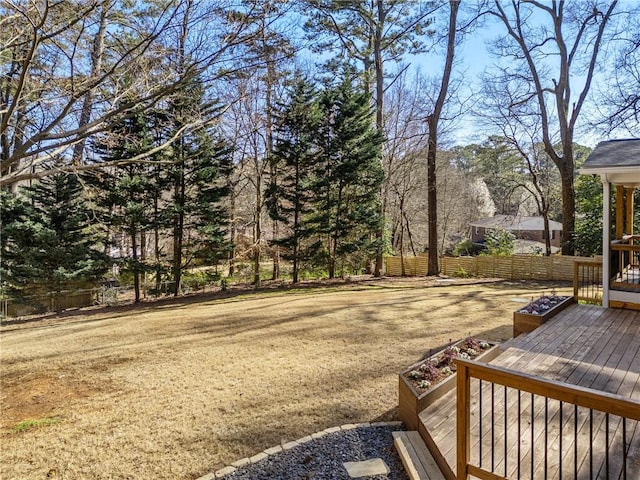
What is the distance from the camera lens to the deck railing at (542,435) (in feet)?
6.00

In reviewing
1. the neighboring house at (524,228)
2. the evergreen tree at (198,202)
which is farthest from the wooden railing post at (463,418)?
the neighboring house at (524,228)

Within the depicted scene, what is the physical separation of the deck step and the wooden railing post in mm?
363

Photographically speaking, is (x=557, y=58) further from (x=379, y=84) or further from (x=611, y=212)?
(x=611, y=212)

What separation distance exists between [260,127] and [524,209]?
2494 cm

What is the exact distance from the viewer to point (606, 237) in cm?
622

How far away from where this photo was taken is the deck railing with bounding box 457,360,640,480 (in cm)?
183

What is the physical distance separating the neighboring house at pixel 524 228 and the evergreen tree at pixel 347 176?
10.7 meters

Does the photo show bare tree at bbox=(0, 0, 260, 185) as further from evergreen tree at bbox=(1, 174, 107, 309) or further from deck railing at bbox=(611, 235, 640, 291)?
deck railing at bbox=(611, 235, 640, 291)

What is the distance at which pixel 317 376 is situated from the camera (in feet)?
16.6

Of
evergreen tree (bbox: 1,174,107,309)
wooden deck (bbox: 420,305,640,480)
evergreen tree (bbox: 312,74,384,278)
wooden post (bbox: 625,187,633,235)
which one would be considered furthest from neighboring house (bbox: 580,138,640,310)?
evergreen tree (bbox: 1,174,107,309)

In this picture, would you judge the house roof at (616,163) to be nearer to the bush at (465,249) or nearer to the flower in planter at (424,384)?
the flower in planter at (424,384)

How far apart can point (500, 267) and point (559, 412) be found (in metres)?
12.9

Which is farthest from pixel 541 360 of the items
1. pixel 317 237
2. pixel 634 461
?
pixel 317 237

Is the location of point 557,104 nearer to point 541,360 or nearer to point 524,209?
point 541,360
